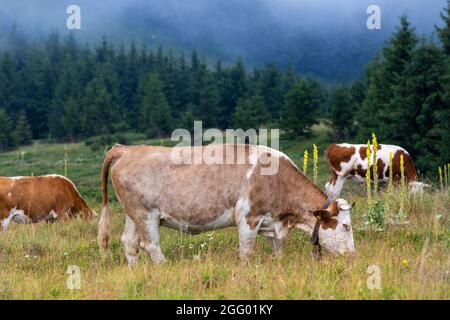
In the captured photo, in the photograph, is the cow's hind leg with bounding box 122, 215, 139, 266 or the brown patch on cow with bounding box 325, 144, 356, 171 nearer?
the cow's hind leg with bounding box 122, 215, 139, 266

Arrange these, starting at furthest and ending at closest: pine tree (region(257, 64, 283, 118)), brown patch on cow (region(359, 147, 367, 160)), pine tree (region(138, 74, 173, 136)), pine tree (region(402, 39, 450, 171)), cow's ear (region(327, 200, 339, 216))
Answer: pine tree (region(257, 64, 283, 118)), pine tree (region(138, 74, 173, 136)), pine tree (region(402, 39, 450, 171)), brown patch on cow (region(359, 147, 367, 160)), cow's ear (region(327, 200, 339, 216))

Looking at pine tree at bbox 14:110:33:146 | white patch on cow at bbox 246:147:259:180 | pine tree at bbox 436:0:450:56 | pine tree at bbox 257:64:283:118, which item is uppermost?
pine tree at bbox 436:0:450:56

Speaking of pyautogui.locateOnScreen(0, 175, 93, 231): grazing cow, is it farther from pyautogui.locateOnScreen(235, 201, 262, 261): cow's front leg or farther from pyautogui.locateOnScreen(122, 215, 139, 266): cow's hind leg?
pyautogui.locateOnScreen(235, 201, 262, 261): cow's front leg

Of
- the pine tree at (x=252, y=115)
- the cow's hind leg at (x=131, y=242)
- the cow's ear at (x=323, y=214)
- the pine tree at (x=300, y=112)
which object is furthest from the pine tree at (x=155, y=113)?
the cow's ear at (x=323, y=214)

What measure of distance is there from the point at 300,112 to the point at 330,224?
53708 millimetres

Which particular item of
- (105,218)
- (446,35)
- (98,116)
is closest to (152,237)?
(105,218)

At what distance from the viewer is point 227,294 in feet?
19.3

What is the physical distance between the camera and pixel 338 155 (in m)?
19.1

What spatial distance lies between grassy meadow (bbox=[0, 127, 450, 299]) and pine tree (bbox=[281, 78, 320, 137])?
4892 cm

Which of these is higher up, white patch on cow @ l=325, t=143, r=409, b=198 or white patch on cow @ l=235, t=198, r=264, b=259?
white patch on cow @ l=235, t=198, r=264, b=259

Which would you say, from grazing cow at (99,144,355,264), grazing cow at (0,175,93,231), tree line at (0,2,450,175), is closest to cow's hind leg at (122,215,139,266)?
grazing cow at (99,144,355,264)

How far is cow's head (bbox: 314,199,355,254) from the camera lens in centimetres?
797

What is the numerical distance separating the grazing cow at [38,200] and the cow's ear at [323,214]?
7.74m

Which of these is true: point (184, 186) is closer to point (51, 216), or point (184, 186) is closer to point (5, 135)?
point (51, 216)
